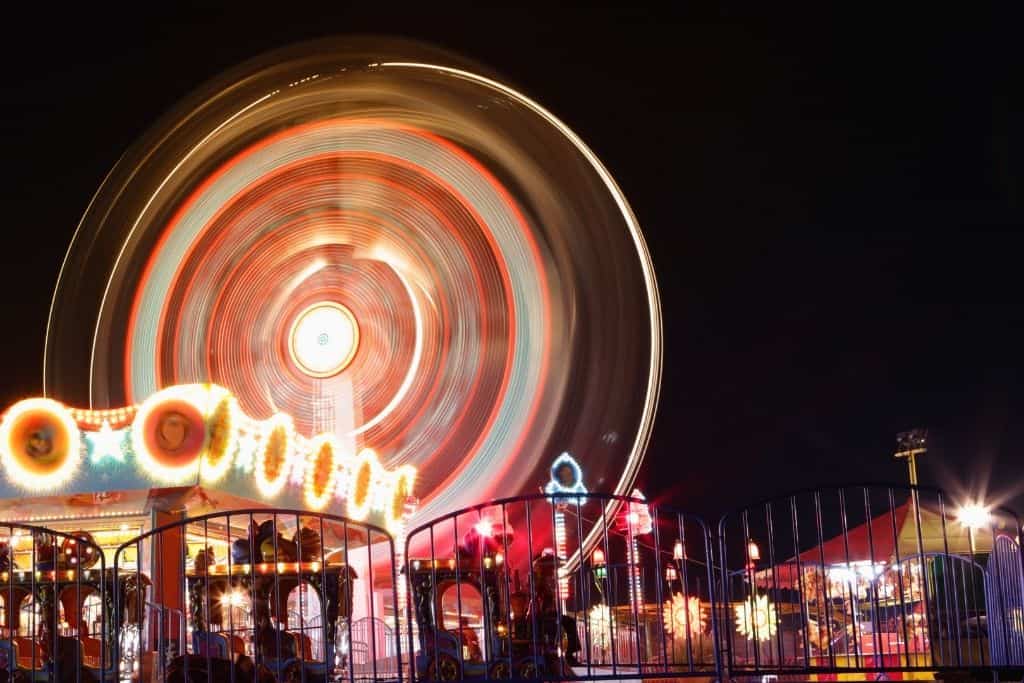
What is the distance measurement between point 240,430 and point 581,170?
9.70 metres

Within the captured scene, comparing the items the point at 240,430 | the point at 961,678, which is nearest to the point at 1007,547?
the point at 961,678

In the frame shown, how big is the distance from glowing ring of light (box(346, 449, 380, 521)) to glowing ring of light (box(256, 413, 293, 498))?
2.83m

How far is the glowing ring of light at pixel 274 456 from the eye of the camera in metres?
16.5

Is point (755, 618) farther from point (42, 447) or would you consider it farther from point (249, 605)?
point (42, 447)

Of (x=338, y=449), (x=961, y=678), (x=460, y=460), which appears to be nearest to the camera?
(x=961, y=678)

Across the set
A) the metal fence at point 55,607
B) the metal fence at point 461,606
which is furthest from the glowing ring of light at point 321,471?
the metal fence at point 55,607

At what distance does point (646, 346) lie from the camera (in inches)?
909

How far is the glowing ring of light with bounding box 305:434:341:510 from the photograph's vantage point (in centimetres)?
1847

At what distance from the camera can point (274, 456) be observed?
16922 mm

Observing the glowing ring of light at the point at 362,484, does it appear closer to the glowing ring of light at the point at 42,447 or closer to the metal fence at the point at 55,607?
the glowing ring of light at the point at 42,447

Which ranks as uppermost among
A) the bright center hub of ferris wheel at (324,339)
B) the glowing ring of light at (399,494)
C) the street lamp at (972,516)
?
the bright center hub of ferris wheel at (324,339)

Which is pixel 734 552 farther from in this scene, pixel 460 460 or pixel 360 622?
pixel 360 622

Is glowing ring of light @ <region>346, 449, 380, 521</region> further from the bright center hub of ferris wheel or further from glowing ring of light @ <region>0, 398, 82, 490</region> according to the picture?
glowing ring of light @ <region>0, 398, 82, 490</region>

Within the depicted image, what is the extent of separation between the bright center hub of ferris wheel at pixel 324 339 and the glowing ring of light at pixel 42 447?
6918mm
